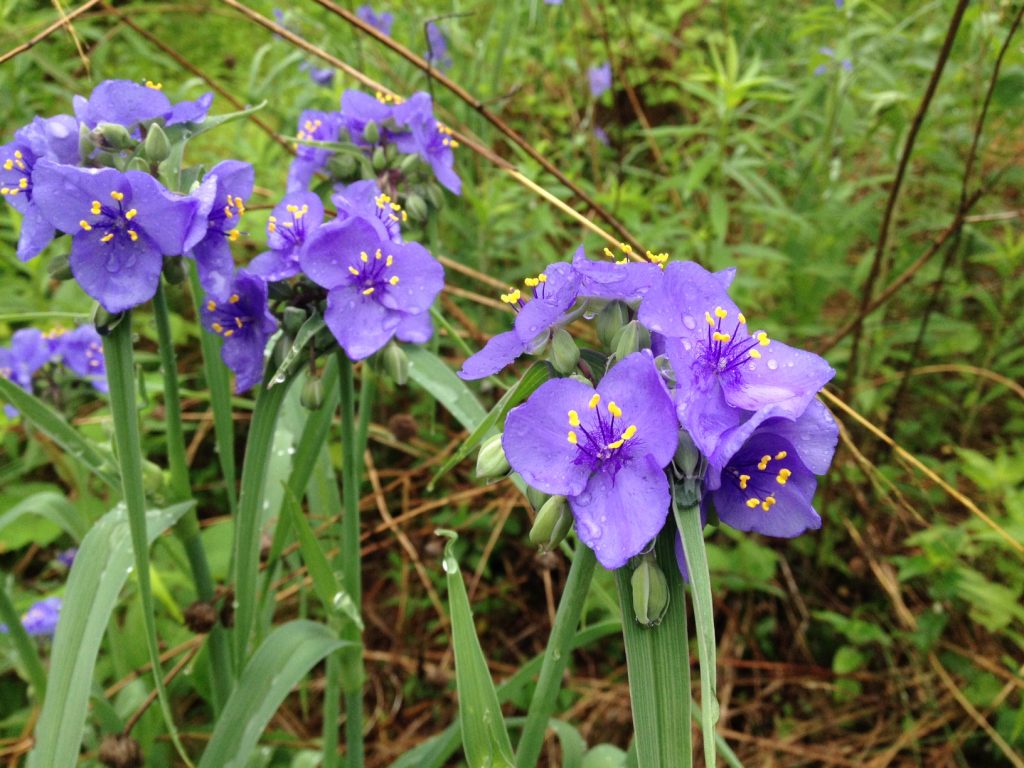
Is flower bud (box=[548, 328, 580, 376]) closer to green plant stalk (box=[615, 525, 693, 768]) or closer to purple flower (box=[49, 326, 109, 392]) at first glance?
green plant stalk (box=[615, 525, 693, 768])

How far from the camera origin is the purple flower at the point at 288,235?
1.00 metres

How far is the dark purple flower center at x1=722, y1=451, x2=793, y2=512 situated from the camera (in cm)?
73

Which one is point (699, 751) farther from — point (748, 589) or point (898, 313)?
point (898, 313)

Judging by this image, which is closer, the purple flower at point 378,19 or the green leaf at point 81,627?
the green leaf at point 81,627

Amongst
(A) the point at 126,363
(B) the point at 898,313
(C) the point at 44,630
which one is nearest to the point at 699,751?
(A) the point at 126,363

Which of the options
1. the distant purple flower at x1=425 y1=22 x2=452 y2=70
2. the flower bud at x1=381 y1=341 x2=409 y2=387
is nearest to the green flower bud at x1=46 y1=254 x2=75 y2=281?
the flower bud at x1=381 y1=341 x2=409 y2=387

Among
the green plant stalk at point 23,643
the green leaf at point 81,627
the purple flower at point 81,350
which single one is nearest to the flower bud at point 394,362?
the green leaf at point 81,627

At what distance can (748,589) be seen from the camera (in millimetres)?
1989

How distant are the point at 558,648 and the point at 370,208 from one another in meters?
0.62

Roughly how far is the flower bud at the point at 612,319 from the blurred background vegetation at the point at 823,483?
676 millimetres

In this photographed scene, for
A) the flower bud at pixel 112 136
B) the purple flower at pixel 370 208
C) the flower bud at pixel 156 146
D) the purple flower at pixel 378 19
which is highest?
the purple flower at pixel 378 19

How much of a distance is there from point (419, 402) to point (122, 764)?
130 centimetres

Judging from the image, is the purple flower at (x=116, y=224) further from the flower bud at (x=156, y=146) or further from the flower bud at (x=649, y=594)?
the flower bud at (x=649, y=594)

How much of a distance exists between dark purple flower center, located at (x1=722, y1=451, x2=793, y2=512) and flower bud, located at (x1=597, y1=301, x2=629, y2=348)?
0.17 meters
